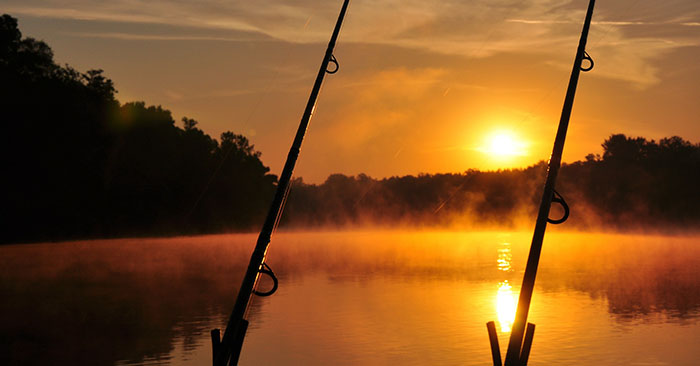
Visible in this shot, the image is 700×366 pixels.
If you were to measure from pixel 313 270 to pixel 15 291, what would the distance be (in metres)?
20.4

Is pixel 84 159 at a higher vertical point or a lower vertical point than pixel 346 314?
higher

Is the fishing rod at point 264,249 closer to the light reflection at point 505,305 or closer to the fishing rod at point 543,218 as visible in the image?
the fishing rod at point 543,218

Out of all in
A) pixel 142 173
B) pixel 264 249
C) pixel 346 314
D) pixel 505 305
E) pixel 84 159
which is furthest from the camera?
pixel 142 173

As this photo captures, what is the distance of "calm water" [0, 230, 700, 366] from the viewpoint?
22000 millimetres

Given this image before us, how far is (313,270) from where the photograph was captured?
5403 cm

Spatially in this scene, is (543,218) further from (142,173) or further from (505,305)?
(142,173)

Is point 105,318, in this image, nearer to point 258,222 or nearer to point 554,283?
point 554,283

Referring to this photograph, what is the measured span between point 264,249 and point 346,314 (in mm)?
22097

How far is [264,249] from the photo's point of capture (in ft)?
28.9

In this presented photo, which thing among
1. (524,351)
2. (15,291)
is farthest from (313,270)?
(524,351)

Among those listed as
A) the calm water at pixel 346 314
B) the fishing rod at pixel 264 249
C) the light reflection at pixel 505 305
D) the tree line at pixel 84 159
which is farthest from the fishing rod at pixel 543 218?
the tree line at pixel 84 159

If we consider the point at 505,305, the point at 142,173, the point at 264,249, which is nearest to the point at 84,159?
the point at 142,173

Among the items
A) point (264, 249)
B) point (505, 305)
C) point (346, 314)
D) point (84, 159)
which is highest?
point (84, 159)

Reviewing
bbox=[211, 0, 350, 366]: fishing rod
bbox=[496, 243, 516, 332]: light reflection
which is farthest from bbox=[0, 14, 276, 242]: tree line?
bbox=[211, 0, 350, 366]: fishing rod
